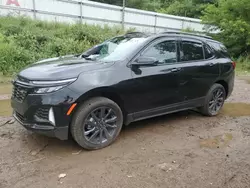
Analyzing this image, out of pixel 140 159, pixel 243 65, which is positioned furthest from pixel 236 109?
pixel 243 65

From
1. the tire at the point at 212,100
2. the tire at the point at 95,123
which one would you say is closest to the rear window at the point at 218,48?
the tire at the point at 212,100

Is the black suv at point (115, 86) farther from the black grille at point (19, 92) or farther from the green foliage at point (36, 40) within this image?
the green foliage at point (36, 40)

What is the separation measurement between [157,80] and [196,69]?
1064 millimetres

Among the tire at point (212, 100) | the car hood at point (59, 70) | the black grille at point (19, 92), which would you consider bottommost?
the tire at point (212, 100)

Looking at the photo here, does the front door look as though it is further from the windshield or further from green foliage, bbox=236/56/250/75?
green foliage, bbox=236/56/250/75

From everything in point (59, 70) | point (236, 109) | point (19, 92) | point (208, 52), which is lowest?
point (236, 109)

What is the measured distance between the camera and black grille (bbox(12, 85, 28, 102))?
3572 millimetres

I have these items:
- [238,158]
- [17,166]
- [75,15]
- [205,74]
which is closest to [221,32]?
[75,15]

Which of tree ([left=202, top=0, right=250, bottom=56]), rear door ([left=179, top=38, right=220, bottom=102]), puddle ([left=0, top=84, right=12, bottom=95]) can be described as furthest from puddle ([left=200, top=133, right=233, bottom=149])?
tree ([left=202, top=0, right=250, bottom=56])

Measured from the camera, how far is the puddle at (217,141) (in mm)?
4129

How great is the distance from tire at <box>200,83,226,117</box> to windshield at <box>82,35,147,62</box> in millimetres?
1930

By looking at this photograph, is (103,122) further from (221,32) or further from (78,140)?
(221,32)

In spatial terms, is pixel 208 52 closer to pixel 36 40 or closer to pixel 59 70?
pixel 59 70

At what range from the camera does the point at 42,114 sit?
3482 millimetres
